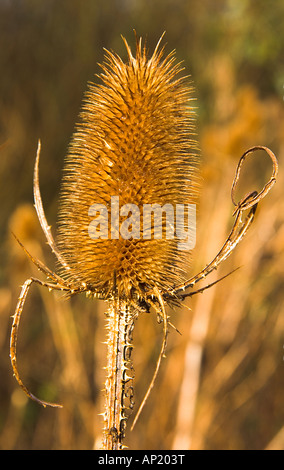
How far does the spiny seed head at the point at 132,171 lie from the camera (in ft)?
4.92

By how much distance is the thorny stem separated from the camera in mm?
1415

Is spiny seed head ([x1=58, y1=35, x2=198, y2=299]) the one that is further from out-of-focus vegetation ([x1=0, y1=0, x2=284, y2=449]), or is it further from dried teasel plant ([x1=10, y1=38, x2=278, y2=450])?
out-of-focus vegetation ([x1=0, y1=0, x2=284, y2=449])

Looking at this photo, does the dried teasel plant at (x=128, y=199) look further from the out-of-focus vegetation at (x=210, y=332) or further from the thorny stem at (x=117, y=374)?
the out-of-focus vegetation at (x=210, y=332)

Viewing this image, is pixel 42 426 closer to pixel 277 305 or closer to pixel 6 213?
pixel 277 305

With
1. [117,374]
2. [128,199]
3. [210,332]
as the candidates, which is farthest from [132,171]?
[210,332]

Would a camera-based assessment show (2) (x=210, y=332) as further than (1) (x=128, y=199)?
Yes

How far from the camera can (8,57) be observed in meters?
8.11

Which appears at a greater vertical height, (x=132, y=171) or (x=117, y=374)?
(x=132, y=171)

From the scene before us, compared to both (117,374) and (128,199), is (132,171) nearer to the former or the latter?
(128,199)

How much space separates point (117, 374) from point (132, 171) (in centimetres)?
59

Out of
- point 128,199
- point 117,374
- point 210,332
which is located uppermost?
point 210,332

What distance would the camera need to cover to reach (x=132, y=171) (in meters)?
1.51

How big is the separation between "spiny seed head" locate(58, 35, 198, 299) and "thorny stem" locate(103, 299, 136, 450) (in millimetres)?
66

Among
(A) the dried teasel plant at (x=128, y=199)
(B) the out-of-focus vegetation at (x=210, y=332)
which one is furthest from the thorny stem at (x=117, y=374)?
(B) the out-of-focus vegetation at (x=210, y=332)
